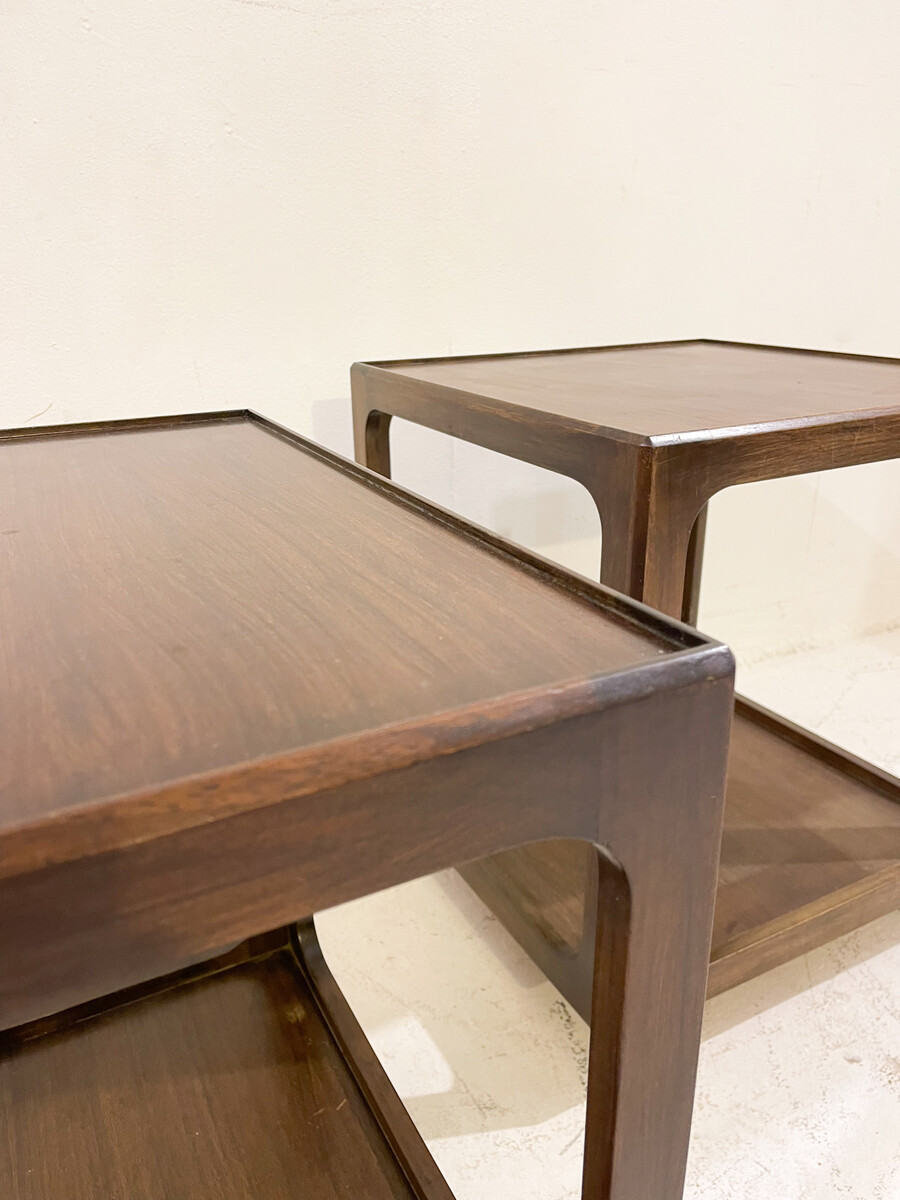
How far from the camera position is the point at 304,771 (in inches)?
11.7

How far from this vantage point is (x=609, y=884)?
1.26 feet

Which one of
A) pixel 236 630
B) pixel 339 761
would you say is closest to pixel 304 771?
pixel 339 761

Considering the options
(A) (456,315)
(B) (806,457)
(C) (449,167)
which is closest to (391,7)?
(C) (449,167)

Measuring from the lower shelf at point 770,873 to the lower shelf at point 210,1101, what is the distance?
0.22m

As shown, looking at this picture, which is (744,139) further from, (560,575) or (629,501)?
(560,575)

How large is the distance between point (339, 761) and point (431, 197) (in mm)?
1079

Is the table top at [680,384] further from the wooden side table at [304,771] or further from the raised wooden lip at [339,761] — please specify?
the raised wooden lip at [339,761]

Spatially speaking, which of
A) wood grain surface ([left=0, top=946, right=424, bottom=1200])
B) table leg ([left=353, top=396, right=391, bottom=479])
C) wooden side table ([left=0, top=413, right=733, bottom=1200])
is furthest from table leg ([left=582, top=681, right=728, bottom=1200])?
table leg ([left=353, top=396, right=391, bottom=479])

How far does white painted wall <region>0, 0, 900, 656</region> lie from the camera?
102 cm

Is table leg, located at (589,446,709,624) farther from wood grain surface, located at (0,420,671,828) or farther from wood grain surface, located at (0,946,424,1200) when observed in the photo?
wood grain surface, located at (0,946,424,1200)

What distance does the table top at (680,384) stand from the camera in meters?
0.70

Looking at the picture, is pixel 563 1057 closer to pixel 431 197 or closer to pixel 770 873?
pixel 770 873

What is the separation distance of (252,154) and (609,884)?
1.01 meters

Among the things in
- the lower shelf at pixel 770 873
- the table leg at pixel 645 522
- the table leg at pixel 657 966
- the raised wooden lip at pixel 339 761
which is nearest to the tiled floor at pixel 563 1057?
the lower shelf at pixel 770 873
